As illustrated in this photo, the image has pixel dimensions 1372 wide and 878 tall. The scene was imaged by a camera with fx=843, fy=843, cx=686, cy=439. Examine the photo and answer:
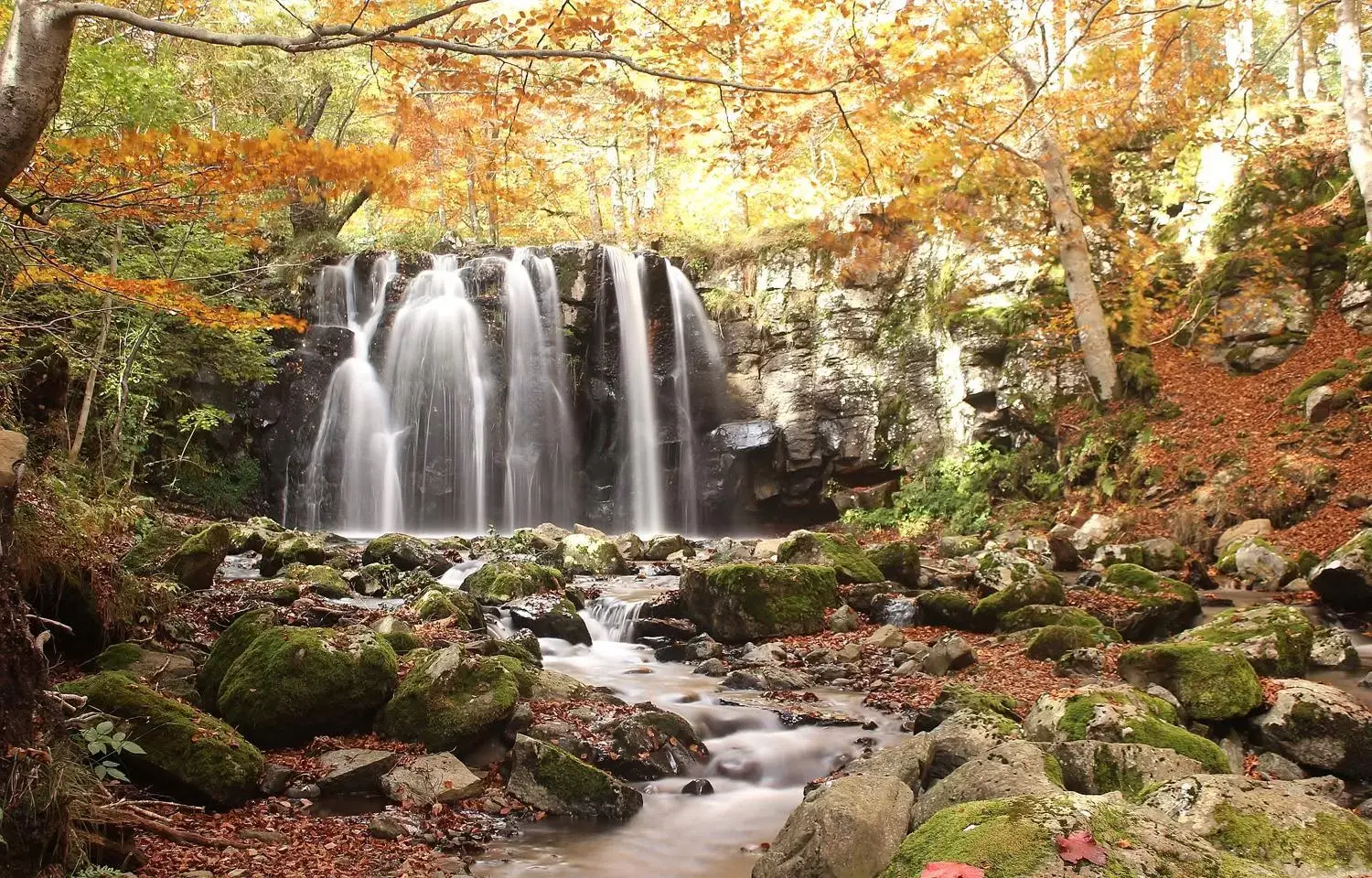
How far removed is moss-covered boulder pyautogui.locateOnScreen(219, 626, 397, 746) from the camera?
4793mm

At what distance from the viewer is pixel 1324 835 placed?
2.84m

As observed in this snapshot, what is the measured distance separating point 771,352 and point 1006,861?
17464mm

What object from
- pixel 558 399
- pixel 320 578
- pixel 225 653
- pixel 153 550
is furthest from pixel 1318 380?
pixel 558 399

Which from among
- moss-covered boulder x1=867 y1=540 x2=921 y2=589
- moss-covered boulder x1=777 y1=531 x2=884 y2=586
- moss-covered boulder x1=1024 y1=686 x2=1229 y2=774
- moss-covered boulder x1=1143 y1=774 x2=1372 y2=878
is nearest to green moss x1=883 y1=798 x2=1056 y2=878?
moss-covered boulder x1=1143 y1=774 x2=1372 y2=878

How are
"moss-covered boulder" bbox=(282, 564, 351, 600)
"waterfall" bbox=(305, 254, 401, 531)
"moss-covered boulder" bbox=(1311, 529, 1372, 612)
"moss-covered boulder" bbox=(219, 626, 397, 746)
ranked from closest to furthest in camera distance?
"moss-covered boulder" bbox=(219, 626, 397, 746) < "moss-covered boulder" bbox=(1311, 529, 1372, 612) < "moss-covered boulder" bbox=(282, 564, 351, 600) < "waterfall" bbox=(305, 254, 401, 531)

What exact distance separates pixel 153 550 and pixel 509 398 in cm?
1190

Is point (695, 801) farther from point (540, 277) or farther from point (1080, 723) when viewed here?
point (540, 277)

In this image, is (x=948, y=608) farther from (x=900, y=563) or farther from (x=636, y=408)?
(x=636, y=408)

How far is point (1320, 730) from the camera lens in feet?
15.3

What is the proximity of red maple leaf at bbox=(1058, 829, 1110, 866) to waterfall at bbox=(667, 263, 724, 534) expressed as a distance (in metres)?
17.1

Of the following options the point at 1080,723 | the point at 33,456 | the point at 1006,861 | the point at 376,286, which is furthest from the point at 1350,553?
the point at 376,286

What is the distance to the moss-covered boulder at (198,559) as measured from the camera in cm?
763

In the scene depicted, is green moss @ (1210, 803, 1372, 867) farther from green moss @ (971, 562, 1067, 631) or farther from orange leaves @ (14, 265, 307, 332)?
orange leaves @ (14, 265, 307, 332)

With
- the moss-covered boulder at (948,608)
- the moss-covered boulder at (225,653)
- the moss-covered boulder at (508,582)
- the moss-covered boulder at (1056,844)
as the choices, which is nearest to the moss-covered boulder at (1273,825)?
the moss-covered boulder at (1056,844)
